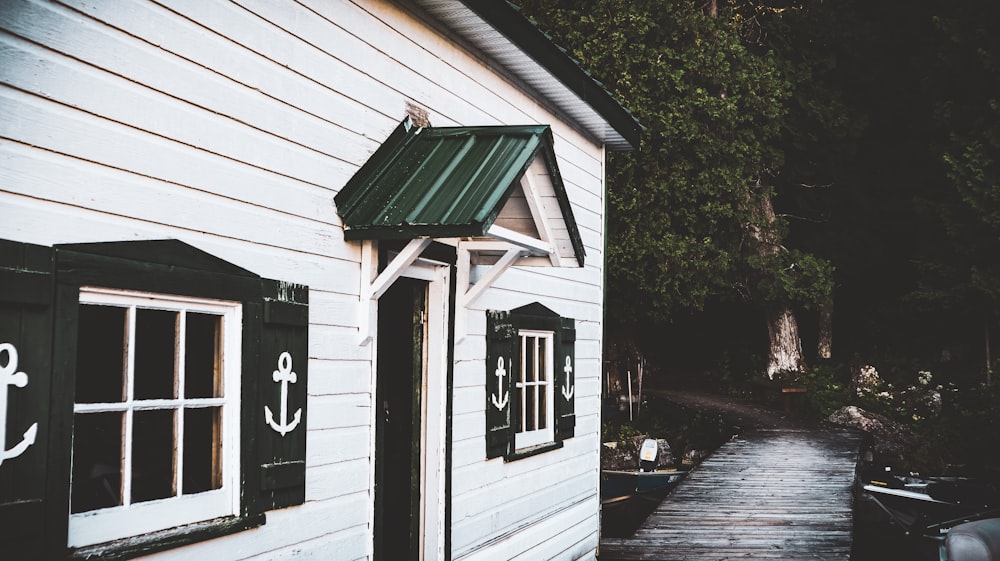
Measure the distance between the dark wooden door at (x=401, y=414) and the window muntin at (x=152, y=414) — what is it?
5.98ft

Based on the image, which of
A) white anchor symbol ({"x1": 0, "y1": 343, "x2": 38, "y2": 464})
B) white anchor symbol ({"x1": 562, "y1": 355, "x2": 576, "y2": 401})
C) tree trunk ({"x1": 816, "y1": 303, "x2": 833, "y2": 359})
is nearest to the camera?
white anchor symbol ({"x1": 0, "y1": 343, "x2": 38, "y2": 464})

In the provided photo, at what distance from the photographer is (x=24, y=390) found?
3332 mm

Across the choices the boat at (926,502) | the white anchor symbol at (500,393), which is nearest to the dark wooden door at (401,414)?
the white anchor symbol at (500,393)

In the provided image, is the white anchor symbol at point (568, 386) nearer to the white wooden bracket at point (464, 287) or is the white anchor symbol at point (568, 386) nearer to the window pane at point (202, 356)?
the white wooden bracket at point (464, 287)

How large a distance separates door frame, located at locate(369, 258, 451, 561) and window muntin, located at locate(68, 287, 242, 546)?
2108 millimetres

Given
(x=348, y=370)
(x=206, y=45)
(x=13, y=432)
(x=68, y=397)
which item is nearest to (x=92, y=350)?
(x=68, y=397)

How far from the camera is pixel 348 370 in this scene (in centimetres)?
541

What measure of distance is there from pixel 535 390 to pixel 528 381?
12cm

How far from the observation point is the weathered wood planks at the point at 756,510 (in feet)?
30.6

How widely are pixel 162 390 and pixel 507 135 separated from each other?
2508 millimetres

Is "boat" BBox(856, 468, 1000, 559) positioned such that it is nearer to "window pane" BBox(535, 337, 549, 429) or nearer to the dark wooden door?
"window pane" BBox(535, 337, 549, 429)

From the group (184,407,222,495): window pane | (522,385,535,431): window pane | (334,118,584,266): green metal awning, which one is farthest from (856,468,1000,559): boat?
(184,407,222,495): window pane

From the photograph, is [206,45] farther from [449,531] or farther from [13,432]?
[449,531]

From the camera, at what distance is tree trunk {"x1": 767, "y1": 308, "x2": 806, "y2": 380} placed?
77.2ft
